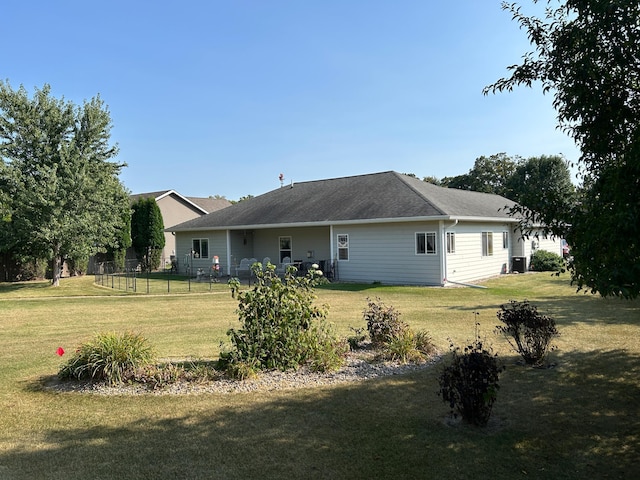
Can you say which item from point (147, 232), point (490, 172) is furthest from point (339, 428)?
point (490, 172)

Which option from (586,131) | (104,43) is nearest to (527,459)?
(586,131)

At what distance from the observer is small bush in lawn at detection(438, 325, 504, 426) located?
4586mm

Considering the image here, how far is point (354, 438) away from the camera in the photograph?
4488 mm

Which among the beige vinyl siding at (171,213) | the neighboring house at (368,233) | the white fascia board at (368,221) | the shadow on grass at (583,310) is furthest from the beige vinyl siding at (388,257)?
the beige vinyl siding at (171,213)

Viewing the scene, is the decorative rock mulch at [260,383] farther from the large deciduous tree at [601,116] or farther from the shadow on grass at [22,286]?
the shadow on grass at [22,286]

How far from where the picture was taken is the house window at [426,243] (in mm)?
18406

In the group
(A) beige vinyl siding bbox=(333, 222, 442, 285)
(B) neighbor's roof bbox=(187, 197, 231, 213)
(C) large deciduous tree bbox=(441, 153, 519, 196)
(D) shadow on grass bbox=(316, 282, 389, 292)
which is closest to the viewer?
(D) shadow on grass bbox=(316, 282, 389, 292)

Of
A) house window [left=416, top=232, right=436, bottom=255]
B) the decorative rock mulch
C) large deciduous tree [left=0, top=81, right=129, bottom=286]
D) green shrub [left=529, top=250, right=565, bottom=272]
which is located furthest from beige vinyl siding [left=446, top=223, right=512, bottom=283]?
large deciduous tree [left=0, top=81, right=129, bottom=286]

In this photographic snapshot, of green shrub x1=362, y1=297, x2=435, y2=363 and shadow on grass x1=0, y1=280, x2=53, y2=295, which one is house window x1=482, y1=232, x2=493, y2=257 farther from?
shadow on grass x1=0, y1=280, x2=53, y2=295

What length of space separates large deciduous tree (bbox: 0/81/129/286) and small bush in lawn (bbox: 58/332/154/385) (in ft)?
51.9

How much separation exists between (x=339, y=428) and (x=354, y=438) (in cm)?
27

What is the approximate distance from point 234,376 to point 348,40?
1027cm

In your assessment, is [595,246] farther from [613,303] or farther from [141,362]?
[613,303]

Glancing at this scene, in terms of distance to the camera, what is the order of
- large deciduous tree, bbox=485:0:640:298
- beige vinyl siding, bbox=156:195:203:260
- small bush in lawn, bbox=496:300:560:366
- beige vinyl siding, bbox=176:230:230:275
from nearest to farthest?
large deciduous tree, bbox=485:0:640:298
small bush in lawn, bbox=496:300:560:366
beige vinyl siding, bbox=176:230:230:275
beige vinyl siding, bbox=156:195:203:260
